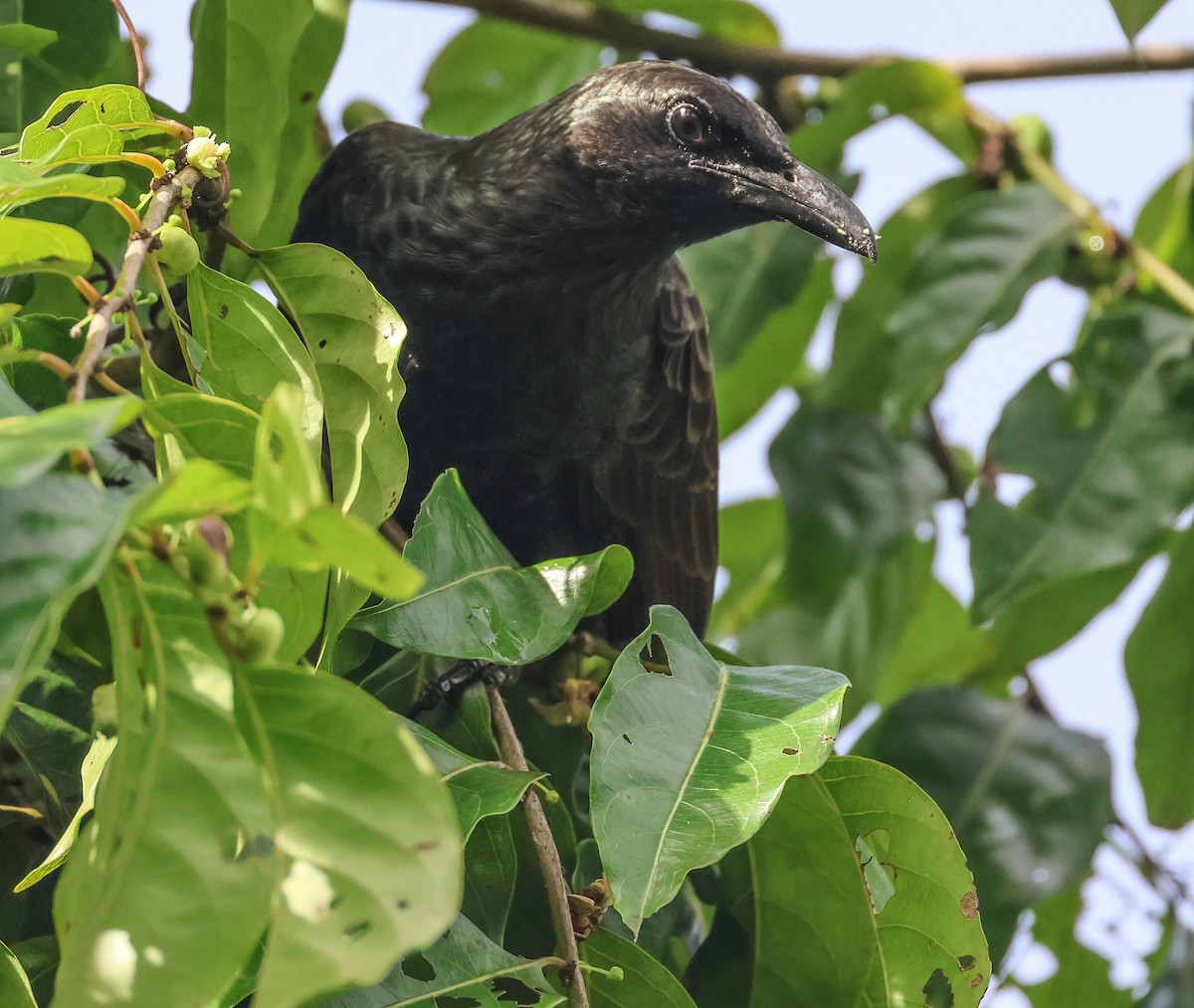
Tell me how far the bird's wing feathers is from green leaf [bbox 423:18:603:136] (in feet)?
2.73

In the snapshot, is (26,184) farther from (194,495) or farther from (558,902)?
(558,902)

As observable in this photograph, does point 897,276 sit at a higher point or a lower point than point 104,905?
lower

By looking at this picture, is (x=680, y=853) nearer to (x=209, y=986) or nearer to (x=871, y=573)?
(x=209, y=986)

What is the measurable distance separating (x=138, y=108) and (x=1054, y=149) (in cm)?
238

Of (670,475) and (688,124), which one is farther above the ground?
(688,124)

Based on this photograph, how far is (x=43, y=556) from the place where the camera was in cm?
81

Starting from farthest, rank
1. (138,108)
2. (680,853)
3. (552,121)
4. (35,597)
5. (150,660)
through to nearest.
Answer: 1. (552,121)
2. (138,108)
3. (680,853)
4. (150,660)
5. (35,597)

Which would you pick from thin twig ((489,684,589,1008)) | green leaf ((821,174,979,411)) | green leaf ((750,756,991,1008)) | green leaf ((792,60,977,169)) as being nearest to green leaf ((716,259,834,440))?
green leaf ((821,174,979,411))

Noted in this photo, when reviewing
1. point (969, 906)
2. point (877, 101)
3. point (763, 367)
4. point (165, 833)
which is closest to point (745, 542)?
point (763, 367)

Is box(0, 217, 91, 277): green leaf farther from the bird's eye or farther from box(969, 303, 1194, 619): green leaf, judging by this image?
box(969, 303, 1194, 619): green leaf

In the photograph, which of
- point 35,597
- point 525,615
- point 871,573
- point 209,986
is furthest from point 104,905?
point 871,573

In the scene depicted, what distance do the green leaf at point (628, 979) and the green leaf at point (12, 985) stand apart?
21.9 inches

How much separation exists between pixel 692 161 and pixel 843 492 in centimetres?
92

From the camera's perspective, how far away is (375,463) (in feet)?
4.16
